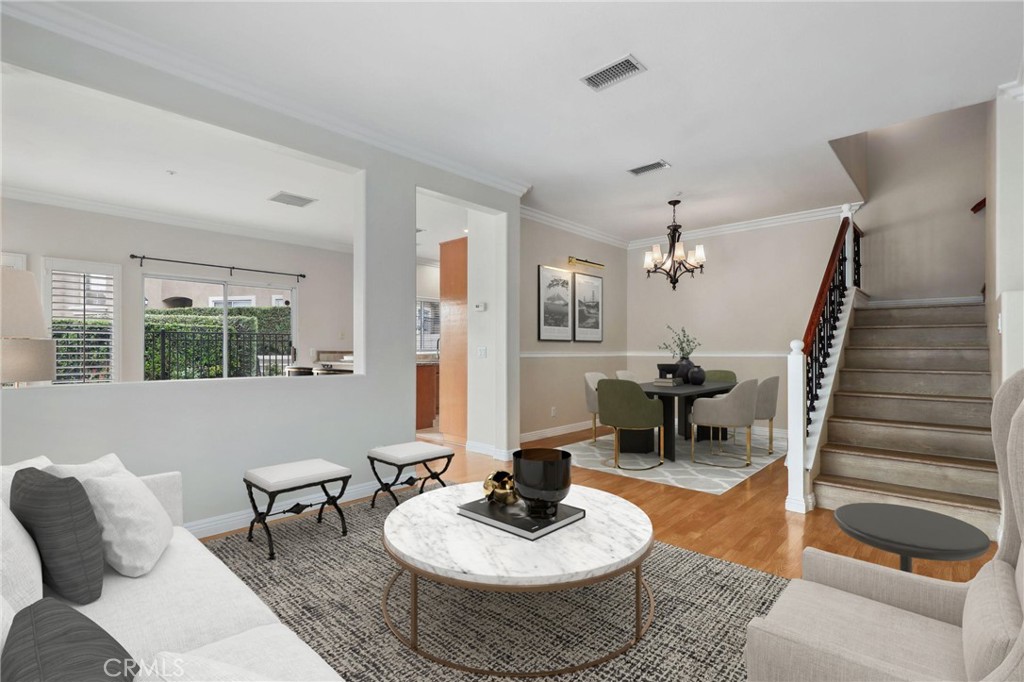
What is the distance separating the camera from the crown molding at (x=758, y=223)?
576 centimetres

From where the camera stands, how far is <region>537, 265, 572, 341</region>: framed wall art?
5.99 metres

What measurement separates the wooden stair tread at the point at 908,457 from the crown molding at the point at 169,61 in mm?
3914

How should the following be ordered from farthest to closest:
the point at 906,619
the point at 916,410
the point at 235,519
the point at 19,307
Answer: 1. the point at 916,410
2. the point at 235,519
3. the point at 19,307
4. the point at 906,619

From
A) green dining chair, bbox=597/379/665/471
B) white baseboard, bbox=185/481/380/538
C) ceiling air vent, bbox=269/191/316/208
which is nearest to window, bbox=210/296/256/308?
ceiling air vent, bbox=269/191/316/208

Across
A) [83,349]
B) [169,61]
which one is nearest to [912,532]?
[169,61]

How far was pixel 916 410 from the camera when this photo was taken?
372cm

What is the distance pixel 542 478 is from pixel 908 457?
298 cm

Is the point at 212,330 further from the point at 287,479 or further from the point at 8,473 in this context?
the point at 8,473

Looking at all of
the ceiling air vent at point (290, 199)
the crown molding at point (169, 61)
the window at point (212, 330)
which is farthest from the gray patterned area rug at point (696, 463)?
the window at point (212, 330)

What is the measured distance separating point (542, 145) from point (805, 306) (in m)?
4.04

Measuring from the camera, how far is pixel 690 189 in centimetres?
507

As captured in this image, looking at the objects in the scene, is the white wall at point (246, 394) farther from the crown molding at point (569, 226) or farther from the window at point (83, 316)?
the window at point (83, 316)

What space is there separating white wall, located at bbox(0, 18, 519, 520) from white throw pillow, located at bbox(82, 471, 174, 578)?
4.01 ft

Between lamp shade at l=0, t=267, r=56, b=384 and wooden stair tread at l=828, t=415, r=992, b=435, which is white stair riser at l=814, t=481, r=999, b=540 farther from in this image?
lamp shade at l=0, t=267, r=56, b=384
